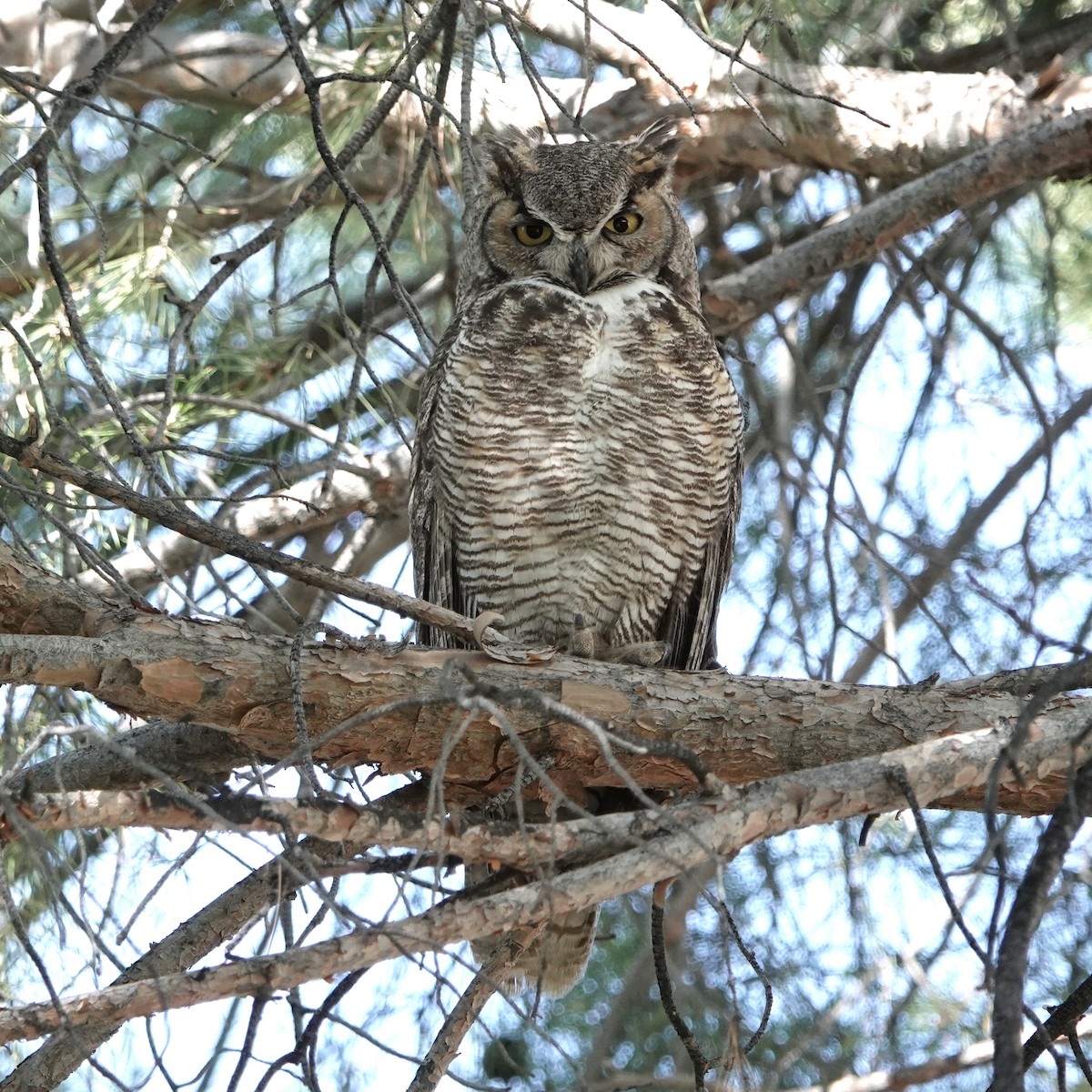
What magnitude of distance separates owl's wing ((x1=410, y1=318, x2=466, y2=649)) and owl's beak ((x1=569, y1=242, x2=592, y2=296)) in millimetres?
290

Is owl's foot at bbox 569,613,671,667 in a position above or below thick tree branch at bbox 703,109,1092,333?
below

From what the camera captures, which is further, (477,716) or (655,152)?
(655,152)

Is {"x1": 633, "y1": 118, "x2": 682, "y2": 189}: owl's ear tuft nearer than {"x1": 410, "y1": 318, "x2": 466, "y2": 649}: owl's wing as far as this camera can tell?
No

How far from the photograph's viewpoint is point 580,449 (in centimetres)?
280

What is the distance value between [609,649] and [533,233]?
3.35 ft

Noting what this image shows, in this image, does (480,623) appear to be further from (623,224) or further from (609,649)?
(623,224)

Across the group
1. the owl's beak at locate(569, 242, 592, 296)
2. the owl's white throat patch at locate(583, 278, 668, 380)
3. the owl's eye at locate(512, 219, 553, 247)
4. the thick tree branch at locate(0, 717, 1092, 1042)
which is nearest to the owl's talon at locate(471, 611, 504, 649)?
the thick tree branch at locate(0, 717, 1092, 1042)

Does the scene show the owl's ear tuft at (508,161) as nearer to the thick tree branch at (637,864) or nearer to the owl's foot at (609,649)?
the owl's foot at (609,649)

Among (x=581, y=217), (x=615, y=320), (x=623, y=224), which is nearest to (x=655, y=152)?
(x=623, y=224)

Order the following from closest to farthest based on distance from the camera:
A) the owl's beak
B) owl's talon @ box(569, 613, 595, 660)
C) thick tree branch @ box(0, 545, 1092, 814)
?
thick tree branch @ box(0, 545, 1092, 814) < owl's talon @ box(569, 613, 595, 660) < the owl's beak

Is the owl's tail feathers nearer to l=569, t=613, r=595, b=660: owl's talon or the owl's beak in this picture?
l=569, t=613, r=595, b=660: owl's talon

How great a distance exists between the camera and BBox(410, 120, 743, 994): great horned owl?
2812mm

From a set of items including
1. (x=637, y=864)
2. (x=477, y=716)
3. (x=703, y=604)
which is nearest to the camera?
(x=637, y=864)

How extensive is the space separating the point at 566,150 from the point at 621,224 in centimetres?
22
